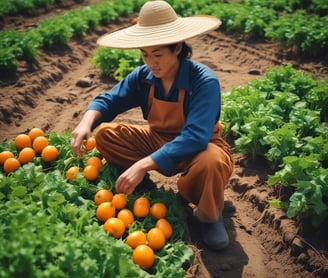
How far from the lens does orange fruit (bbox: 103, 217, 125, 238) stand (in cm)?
298

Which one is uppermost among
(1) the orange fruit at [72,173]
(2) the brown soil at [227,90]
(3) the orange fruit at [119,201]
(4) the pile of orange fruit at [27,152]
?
(4) the pile of orange fruit at [27,152]

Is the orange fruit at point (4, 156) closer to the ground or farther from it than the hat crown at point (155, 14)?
closer to the ground

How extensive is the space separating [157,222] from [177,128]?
0.95 m

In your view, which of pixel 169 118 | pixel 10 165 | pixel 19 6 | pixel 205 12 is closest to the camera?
pixel 169 118

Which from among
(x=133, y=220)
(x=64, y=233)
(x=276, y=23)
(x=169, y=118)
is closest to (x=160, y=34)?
(x=169, y=118)

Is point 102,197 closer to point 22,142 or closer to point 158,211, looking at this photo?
point 158,211

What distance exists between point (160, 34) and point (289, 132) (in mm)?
1879

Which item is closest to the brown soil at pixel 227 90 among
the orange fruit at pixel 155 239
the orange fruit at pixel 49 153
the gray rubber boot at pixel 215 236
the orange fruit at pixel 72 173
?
the gray rubber boot at pixel 215 236

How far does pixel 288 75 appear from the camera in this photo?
5.78 meters

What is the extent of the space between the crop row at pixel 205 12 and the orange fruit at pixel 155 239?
484 centimetres

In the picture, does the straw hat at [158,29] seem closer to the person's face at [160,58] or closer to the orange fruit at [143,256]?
the person's face at [160,58]

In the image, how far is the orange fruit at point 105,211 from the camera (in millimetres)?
3141

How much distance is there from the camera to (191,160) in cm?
321

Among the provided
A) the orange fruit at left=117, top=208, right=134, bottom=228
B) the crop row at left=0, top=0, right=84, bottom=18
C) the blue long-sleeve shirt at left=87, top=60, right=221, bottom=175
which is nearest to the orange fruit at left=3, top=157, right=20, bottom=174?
the blue long-sleeve shirt at left=87, top=60, right=221, bottom=175
